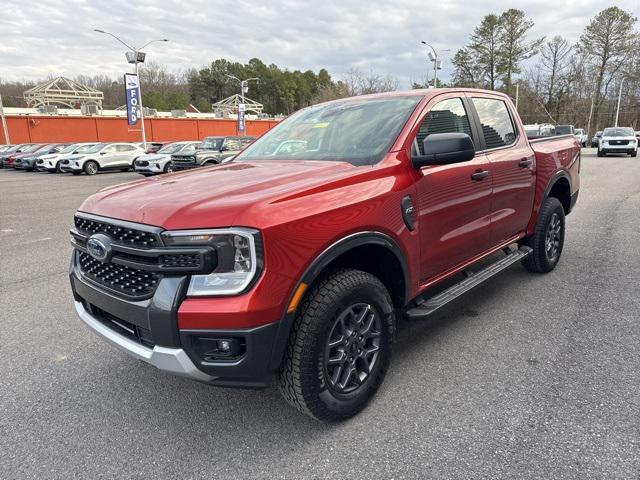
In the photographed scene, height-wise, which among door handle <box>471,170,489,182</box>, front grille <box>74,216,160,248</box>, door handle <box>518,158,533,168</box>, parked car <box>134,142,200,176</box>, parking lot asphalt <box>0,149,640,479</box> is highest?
door handle <box>518,158,533,168</box>

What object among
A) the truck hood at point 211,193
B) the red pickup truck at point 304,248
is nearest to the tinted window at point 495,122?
the red pickup truck at point 304,248

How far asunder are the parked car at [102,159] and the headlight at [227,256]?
24.2m

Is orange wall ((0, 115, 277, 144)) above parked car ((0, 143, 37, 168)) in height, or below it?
above

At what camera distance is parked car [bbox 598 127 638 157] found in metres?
25.7

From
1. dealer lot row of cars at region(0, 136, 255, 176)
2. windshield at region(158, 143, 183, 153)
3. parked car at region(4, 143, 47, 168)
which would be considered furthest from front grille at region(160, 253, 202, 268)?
parked car at region(4, 143, 47, 168)

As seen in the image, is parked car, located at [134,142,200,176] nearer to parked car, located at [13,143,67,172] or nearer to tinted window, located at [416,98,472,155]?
parked car, located at [13,143,67,172]

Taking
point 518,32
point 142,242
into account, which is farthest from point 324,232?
point 518,32

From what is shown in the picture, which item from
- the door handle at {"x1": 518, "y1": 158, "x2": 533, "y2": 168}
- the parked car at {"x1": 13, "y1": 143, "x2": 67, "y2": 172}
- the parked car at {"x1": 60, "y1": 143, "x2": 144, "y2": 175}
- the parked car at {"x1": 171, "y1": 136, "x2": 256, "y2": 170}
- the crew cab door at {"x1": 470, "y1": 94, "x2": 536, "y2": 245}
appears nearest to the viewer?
the crew cab door at {"x1": 470, "y1": 94, "x2": 536, "y2": 245}

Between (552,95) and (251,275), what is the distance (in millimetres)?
66970

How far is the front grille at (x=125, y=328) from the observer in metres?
2.29

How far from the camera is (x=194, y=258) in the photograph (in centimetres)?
210

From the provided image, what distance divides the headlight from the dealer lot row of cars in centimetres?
1526

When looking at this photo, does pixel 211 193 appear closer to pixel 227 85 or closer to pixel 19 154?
pixel 19 154

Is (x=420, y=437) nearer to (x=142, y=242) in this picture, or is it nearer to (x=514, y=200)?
(x=142, y=242)
